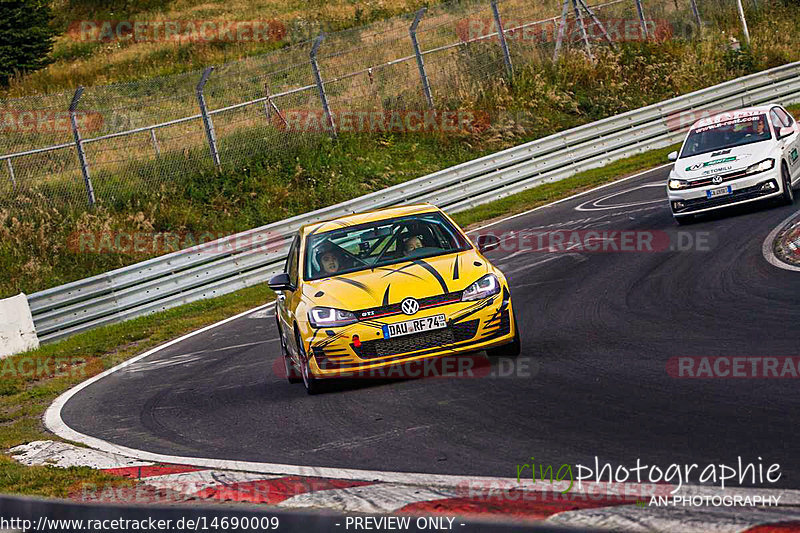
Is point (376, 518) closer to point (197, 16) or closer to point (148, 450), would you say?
point (148, 450)

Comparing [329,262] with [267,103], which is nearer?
[329,262]

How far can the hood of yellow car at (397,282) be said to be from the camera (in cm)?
917

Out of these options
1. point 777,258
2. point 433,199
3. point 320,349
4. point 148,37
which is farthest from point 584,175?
point 148,37

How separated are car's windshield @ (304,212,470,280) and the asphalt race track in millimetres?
1187

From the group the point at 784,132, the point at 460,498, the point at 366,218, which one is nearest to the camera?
the point at 460,498

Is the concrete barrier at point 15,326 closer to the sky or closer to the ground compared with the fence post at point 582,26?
closer to the ground

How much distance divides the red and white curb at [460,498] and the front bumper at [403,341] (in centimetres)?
198

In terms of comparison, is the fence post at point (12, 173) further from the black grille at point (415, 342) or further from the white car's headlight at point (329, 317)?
the black grille at point (415, 342)

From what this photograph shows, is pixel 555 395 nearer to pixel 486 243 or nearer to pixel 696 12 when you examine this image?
pixel 486 243

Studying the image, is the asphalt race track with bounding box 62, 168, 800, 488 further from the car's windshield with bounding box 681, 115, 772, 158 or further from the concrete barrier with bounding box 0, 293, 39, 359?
the concrete barrier with bounding box 0, 293, 39, 359

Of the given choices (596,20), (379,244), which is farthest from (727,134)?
(596,20)

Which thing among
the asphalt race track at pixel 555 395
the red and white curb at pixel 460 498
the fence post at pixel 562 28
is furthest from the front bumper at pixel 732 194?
the fence post at pixel 562 28

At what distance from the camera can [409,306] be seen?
9.05 m

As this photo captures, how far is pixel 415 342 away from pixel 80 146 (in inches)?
614
